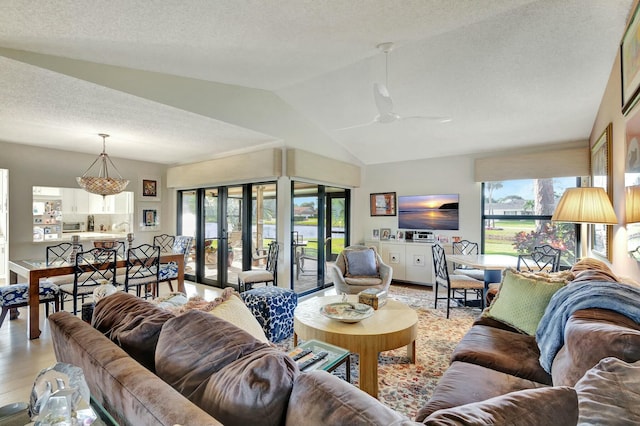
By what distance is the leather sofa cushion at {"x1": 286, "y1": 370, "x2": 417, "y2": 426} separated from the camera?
704 millimetres

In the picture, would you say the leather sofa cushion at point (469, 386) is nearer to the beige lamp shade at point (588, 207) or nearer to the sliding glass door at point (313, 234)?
the beige lamp shade at point (588, 207)

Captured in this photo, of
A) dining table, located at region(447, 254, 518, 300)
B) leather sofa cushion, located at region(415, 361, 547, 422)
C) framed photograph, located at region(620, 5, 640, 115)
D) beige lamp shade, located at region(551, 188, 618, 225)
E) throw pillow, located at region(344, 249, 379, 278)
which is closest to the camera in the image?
leather sofa cushion, located at region(415, 361, 547, 422)

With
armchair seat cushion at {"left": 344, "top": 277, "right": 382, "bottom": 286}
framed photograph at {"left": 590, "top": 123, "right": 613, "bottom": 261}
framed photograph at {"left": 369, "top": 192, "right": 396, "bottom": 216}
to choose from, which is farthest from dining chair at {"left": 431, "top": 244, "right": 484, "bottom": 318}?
framed photograph at {"left": 369, "top": 192, "right": 396, "bottom": 216}

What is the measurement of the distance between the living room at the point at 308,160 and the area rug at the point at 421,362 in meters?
1.56

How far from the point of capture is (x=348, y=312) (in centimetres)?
255

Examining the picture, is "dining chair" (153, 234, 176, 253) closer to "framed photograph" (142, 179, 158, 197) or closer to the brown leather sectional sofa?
"framed photograph" (142, 179, 158, 197)

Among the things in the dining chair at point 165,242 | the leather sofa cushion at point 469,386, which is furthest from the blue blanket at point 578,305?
the dining chair at point 165,242

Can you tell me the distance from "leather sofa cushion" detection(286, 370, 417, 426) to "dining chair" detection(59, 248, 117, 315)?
11.7ft

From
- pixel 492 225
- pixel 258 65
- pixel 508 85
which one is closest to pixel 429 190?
pixel 492 225

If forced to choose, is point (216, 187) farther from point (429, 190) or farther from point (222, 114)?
point (429, 190)

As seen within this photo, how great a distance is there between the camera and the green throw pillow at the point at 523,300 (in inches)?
84.4

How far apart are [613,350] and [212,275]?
5.51 metres

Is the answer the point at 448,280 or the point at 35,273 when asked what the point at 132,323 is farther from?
the point at 448,280

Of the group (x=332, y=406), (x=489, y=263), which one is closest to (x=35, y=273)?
(x=332, y=406)
